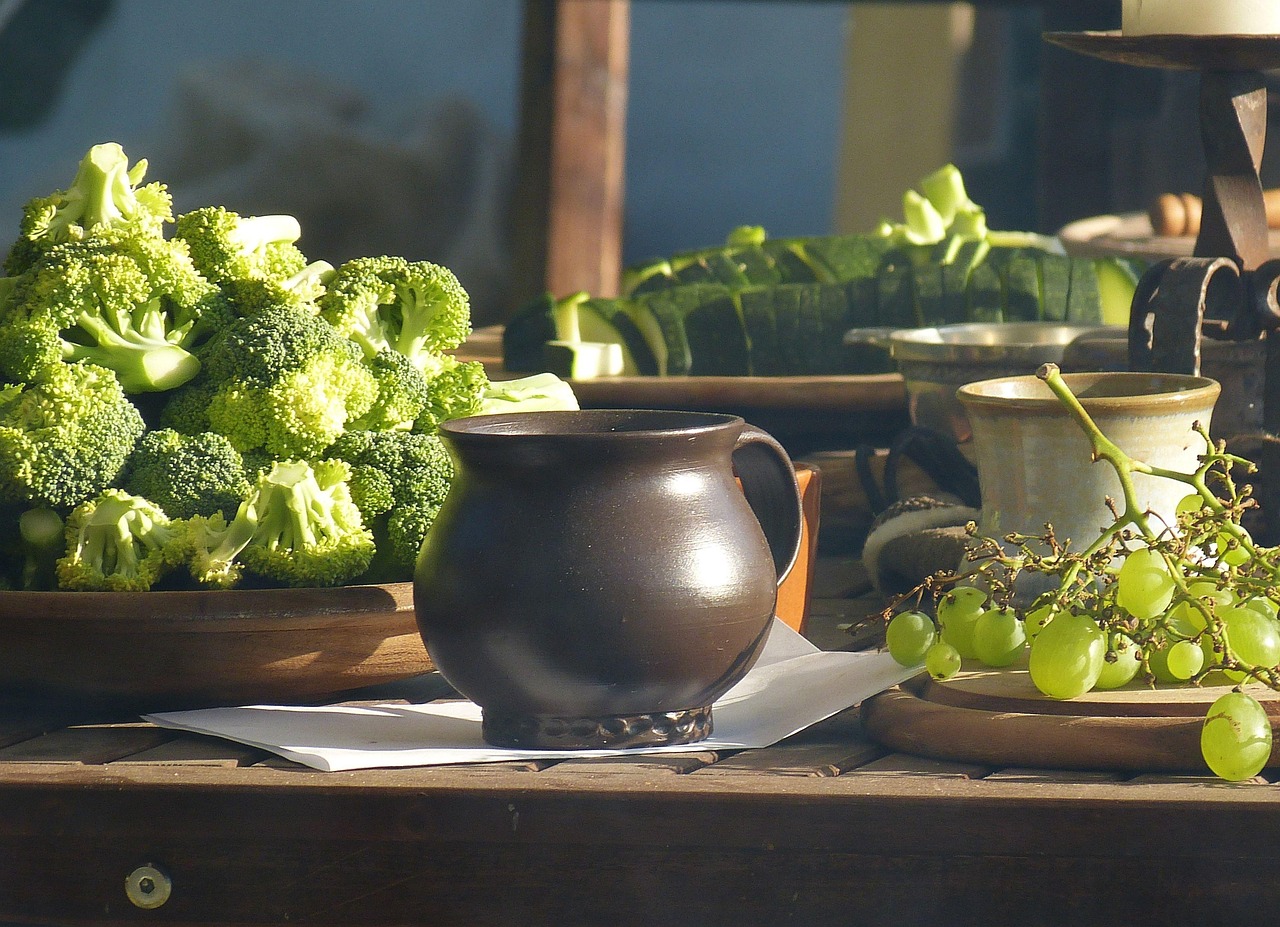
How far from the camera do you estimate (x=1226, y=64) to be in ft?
5.35

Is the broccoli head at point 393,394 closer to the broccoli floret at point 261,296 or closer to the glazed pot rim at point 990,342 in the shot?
the broccoli floret at point 261,296

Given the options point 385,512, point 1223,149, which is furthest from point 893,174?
point 385,512

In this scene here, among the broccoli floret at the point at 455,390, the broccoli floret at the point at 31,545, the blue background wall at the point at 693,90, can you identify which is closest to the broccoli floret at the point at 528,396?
the broccoli floret at the point at 455,390

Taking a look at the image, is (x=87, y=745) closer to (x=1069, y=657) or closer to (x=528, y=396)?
(x=528, y=396)

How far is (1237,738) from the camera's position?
101 cm

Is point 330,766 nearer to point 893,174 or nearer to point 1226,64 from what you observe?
point 1226,64

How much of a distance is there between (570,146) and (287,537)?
12.5 ft

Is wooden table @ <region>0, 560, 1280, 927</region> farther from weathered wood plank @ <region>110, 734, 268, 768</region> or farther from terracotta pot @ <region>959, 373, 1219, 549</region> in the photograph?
terracotta pot @ <region>959, 373, 1219, 549</region>

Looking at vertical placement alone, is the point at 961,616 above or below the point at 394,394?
below

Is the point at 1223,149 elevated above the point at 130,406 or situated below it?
above

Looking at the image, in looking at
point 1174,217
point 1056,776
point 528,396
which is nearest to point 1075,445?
point 1056,776

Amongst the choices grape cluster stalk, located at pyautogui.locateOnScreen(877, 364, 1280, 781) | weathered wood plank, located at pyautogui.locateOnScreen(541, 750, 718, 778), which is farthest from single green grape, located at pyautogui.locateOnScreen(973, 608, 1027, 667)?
weathered wood plank, located at pyautogui.locateOnScreen(541, 750, 718, 778)

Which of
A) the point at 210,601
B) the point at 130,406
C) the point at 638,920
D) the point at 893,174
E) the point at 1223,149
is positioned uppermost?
the point at 893,174

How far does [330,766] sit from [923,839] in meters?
0.37
